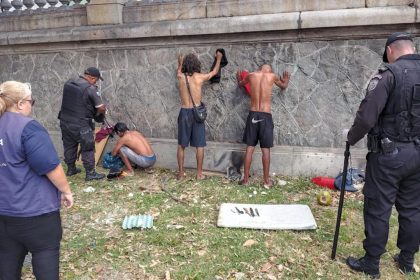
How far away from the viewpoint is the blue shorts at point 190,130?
6.95 m

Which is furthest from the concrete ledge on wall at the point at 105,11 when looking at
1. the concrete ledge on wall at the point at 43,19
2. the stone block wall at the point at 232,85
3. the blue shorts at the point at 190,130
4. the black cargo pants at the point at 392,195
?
the black cargo pants at the point at 392,195

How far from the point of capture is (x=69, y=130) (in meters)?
7.12

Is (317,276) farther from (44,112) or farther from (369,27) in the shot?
(44,112)

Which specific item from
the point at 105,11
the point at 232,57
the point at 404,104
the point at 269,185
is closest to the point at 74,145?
the point at 105,11

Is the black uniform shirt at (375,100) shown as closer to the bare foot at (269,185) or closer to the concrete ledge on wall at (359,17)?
the concrete ledge on wall at (359,17)

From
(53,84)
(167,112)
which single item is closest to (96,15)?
(53,84)

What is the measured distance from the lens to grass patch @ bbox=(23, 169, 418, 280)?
13.4ft

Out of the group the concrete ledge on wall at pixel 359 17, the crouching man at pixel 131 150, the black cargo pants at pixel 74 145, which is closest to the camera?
the concrete ledge on wall at pixel 359 17

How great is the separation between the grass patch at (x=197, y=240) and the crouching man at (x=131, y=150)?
91 centimetres

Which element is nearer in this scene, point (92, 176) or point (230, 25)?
point (230, 25)

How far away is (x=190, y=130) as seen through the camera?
23.0 feet

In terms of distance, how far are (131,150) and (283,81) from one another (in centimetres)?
318

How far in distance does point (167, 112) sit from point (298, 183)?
2.99 metres

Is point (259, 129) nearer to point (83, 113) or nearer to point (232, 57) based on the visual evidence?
point (232, 57)
